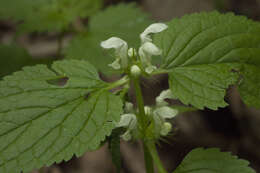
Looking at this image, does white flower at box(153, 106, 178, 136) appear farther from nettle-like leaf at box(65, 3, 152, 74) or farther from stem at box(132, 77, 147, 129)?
nettle-like leaf at box(65, 3, 152, 74)

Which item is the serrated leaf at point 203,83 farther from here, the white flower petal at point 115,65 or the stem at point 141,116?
the white flower petal at point 115,65

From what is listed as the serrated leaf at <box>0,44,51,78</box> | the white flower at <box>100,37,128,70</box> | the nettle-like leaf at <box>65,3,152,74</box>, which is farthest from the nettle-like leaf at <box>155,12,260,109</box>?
the serrated leaf at <box>0,44,51,78</box>

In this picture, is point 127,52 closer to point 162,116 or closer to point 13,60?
point 162,116

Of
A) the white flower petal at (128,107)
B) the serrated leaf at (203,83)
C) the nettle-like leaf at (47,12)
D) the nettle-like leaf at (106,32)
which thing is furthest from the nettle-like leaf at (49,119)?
the nettle-like leaf at (47,12)

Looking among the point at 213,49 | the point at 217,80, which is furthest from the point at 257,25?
the point at 217,80

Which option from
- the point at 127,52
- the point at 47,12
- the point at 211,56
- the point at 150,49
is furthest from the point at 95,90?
the point at 47,12

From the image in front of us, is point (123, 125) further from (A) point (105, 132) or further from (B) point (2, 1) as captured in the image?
(B) point (2, 1)
